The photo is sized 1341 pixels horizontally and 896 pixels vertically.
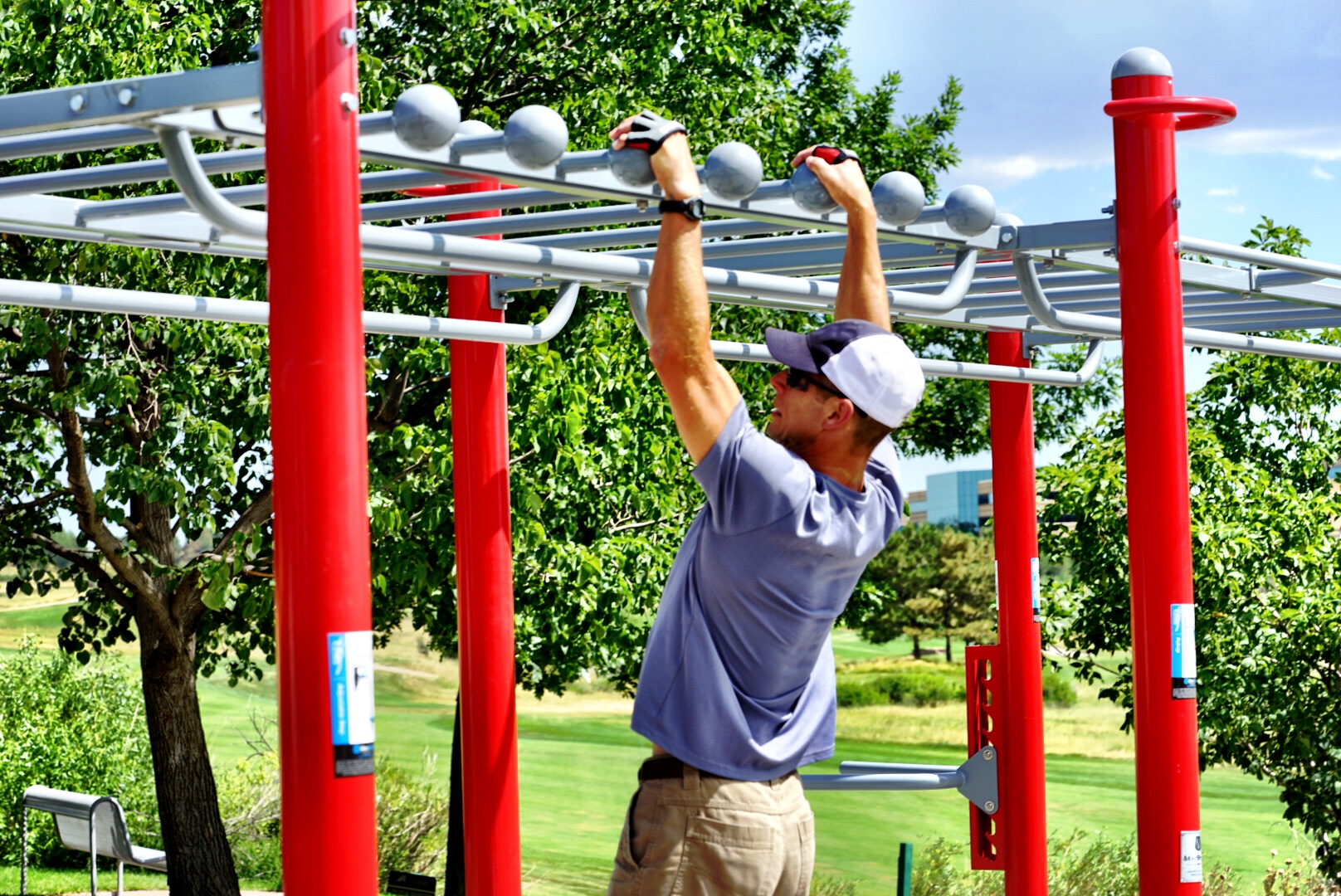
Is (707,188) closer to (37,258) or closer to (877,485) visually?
(877,485)

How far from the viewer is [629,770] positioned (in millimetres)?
21188

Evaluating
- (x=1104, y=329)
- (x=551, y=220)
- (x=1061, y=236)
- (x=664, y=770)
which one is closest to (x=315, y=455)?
(x=664, y=770)

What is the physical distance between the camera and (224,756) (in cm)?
1806

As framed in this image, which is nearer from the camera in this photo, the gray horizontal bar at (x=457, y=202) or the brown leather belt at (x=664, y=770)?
the brown leather belt at (x=664, y=770)

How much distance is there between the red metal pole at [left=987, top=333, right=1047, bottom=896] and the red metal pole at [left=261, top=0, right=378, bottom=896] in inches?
174

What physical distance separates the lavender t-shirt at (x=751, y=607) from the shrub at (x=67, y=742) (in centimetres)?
1205

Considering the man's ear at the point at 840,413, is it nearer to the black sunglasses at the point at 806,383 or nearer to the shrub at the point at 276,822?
the black sunglasses at the point at 806,383

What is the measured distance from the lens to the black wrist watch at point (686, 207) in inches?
107

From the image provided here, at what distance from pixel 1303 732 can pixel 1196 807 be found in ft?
19.3

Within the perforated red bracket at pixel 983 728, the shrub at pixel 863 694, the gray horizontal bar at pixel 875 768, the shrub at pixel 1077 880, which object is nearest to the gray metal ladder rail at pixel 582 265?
the gray horizontal bar at pixel 875 768

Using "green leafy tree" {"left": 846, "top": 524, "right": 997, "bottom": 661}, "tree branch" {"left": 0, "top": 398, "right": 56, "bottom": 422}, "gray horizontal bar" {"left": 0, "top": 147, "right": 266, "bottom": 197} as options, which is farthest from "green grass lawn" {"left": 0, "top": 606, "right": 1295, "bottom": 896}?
"gray horizontal bar" {"left": 0, "top": 147, "right": 266, "bottom": 197}

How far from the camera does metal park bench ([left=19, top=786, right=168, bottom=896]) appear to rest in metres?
10.0

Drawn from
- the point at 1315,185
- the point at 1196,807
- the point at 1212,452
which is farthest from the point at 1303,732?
the point at 1315,185

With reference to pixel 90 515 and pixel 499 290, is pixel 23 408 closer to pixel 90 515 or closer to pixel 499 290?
pixel 90 515
